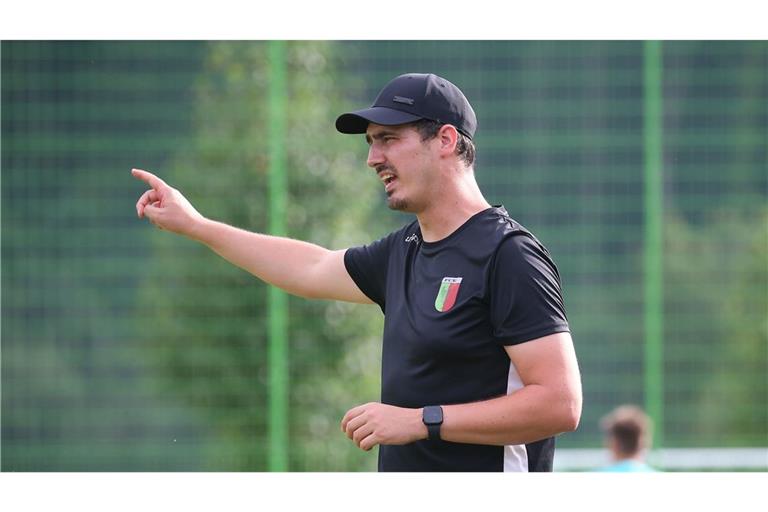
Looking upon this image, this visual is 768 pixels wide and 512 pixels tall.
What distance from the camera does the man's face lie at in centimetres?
312

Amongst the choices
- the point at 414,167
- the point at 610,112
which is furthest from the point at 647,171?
the point at 414,167

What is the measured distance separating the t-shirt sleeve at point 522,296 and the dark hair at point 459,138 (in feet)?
1.21

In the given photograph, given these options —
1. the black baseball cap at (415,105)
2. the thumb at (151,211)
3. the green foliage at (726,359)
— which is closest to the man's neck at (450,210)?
the black baseball cap at (415,105)

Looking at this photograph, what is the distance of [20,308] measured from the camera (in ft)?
26.7

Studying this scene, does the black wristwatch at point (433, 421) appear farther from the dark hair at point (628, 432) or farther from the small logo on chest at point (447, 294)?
the dark hair at point (628, 432)

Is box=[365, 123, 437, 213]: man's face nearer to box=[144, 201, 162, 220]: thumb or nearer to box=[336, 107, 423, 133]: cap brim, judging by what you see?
box=[336, 107, 423, 133]: cap brim

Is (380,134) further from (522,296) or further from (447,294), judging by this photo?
(522,296)

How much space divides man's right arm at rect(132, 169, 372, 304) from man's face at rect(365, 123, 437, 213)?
0.48m

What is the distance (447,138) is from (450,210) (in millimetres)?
182

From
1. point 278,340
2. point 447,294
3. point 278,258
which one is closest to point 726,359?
point 278,340

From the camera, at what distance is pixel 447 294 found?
2971 millimetres

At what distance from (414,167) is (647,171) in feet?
15.4

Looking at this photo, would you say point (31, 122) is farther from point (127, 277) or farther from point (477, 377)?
point (477, 377)

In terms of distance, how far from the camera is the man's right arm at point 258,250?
11.7 ft
